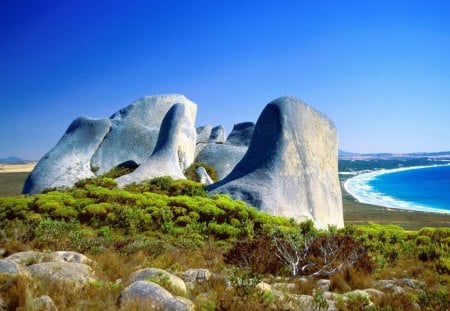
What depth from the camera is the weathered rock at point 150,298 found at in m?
5.46

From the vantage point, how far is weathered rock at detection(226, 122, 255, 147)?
115 feet

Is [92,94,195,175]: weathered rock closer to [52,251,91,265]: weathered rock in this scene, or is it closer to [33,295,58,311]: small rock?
[52,251,91,265]: weathered rock

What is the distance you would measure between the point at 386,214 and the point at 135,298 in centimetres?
4685

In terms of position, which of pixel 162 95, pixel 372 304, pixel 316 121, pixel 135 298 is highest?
pixel 162 95

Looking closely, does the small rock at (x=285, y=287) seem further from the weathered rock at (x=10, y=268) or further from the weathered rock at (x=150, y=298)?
the weathered rock at (x=10, y=268)

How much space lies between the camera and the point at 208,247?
10953mm

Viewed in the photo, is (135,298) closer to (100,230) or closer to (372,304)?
(372,304)

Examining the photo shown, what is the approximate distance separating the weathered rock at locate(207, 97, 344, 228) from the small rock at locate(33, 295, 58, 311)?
11576mm

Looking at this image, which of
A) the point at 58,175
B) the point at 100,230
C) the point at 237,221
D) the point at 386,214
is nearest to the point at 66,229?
the point at 100,230

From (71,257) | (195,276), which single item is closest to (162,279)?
(195,276)

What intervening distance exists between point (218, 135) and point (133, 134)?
1113cm

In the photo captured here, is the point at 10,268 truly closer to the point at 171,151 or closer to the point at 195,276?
the point at 195,276

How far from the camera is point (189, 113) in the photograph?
102 feet

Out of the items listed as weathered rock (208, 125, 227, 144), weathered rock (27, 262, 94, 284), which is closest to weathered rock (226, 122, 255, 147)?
weathered rock (208, 125, 227, 144)
